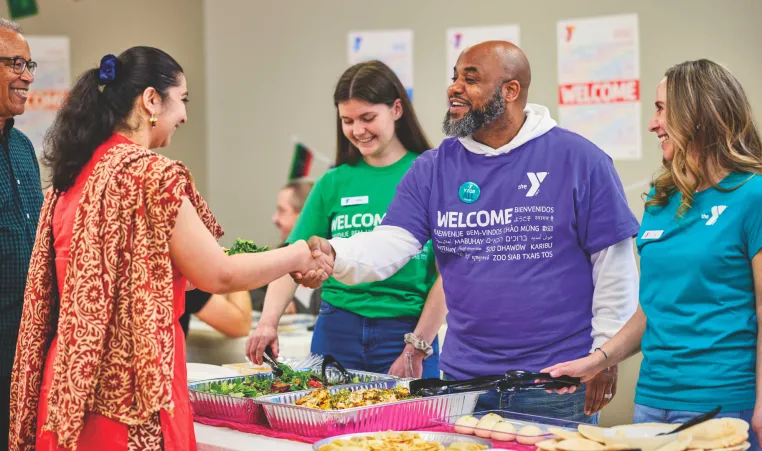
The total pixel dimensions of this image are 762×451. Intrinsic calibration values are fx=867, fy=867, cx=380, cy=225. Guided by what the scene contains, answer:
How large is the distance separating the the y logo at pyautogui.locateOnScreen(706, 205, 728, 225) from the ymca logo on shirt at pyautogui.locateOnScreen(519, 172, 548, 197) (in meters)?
0.42

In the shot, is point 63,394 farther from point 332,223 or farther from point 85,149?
point 332,223

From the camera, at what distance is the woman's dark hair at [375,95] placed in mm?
2752

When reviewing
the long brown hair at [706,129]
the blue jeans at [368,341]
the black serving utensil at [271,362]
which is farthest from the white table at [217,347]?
the long brown hair at [706,129]

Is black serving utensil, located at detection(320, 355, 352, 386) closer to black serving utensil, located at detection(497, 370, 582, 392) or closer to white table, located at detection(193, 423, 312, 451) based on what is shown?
white table, located at detection(193, 423, 312, 451)

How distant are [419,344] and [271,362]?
468 mm

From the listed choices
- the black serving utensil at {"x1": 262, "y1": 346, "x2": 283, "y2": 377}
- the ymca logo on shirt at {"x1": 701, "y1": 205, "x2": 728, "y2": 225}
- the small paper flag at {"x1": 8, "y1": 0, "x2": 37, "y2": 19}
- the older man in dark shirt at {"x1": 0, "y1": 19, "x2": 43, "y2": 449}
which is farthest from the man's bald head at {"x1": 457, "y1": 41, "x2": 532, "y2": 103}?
the small paper flag at {"x1": 8, "y1": 0, "x2": 37, "y2": 19}

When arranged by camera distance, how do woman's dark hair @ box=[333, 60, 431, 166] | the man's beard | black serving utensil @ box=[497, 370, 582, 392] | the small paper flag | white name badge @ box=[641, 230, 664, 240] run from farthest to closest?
the small paper flag, woman's dark hair @ box=[333, 60, 431, 166], the man's beard, white name badge @ box=[641, 230, 664, 240], black serving utensil @ box=[497, 370, 582, 392]

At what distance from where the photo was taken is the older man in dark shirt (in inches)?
96.0

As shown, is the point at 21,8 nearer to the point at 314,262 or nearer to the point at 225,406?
the point at 314,262

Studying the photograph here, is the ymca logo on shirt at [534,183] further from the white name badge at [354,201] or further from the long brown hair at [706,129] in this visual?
the white name badge at [354,201]

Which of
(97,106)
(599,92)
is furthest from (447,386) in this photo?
(599,92)

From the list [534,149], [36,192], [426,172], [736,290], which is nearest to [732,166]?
[736,290]

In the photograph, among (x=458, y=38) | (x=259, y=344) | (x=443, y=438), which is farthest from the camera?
(x=458, y=38)

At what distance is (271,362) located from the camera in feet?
7.97
